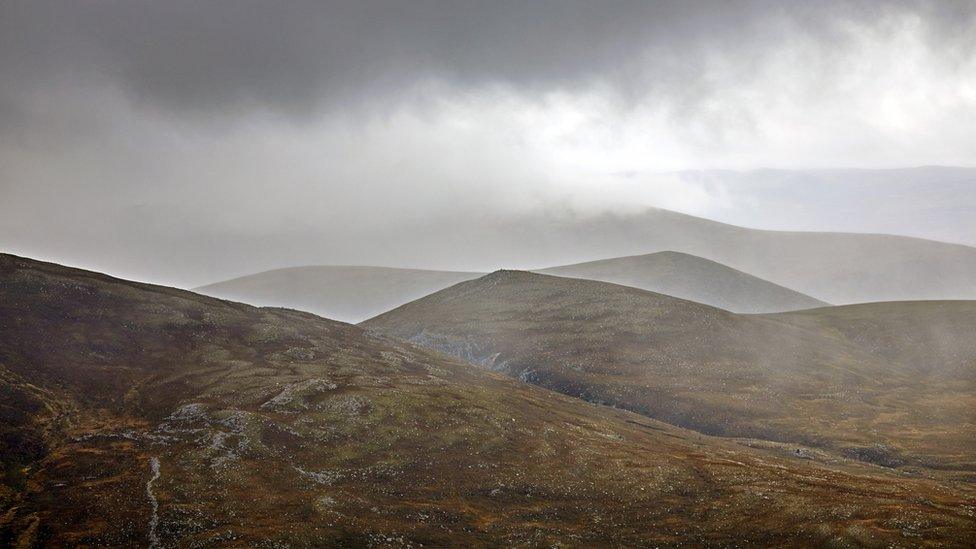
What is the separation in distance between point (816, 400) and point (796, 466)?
56090mm

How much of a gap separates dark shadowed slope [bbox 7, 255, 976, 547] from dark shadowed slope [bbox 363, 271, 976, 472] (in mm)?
18483

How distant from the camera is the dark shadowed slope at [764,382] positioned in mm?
115688

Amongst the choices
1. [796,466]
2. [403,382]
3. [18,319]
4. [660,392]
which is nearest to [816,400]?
[660,392]

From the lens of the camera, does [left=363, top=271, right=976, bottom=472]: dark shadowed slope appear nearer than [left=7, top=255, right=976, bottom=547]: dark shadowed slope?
No

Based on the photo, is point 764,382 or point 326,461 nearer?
point 326,461

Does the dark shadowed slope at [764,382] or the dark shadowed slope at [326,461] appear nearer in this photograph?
the dark shadowed slope at [326,461]

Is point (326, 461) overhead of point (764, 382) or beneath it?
beneath

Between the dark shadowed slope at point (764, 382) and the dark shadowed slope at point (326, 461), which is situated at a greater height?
the dark shadowed slope at point (764, 382)

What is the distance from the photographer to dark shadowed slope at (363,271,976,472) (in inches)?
4555

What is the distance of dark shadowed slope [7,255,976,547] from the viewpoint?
5903cm

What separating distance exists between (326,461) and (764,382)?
11553cm

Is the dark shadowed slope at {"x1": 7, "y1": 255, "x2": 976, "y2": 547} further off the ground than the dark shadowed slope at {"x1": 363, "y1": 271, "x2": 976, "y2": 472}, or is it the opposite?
the dark shadowed slope at {"x1": 363, "y1": 271, "x2": 976, "y2": 472}

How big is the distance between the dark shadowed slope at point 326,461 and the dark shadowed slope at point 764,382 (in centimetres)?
1848

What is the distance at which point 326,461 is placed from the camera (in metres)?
78.3
